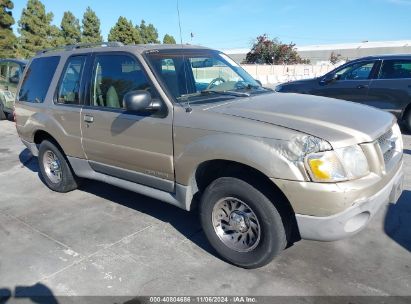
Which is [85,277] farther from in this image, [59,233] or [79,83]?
[79,83]

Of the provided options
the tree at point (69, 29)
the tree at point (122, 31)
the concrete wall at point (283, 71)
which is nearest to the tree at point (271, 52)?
the concrete wall at point (283, 71)

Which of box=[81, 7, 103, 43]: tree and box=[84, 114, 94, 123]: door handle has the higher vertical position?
box=[81, 7, 103, 43]: tree

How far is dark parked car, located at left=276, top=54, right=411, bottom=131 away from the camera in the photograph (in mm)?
8258

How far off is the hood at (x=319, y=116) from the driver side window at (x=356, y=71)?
541cm

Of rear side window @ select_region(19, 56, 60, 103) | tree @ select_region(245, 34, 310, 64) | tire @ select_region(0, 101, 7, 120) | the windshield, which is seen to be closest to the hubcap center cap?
the windshield

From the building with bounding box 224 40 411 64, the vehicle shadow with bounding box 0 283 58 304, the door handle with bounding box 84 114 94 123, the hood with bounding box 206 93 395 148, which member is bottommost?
the building with bounding box 224 40 411 64

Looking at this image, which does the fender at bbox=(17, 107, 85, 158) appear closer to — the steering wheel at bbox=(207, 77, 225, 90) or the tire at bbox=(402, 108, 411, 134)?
the steering wheel at bbox=(207, 77, 225, 90)

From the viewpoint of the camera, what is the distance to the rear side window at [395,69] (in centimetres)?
825

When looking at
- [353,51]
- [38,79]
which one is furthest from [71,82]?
[353,51]

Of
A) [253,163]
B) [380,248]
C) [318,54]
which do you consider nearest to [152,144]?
[253,163]

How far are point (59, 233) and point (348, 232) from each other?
3.00 metres

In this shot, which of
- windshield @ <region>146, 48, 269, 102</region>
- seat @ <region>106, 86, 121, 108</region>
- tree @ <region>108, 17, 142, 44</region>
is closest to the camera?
windshield @ <region>146, 48, 269, 102</region>

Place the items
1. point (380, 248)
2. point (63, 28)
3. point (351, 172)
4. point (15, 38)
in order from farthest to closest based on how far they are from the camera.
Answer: point (63, 28), point (15, 38), point (380, 248), point (351, 172)

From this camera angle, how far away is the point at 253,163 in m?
3.06
